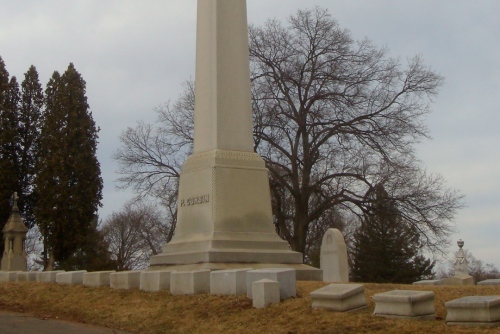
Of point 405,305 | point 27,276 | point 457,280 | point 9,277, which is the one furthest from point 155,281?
point 457,280

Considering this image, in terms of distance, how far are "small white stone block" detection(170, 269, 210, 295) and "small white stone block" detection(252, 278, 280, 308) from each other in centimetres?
166

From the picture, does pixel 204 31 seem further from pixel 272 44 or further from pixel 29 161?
pixel 29 161

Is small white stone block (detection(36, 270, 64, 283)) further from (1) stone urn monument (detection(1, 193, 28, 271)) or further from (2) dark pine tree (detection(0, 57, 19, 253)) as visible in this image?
(2) dark pine tree (detection(0, 57, 19, 253))

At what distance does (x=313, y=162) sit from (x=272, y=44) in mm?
5157

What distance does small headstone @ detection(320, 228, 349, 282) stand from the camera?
663 inches

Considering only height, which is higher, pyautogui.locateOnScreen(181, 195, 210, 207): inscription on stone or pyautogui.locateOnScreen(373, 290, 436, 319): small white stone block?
pyautogui.locateOnScreen(181, 195, 210, 207): inscription on stone

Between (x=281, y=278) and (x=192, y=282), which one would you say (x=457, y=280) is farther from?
(x=281, y=278)

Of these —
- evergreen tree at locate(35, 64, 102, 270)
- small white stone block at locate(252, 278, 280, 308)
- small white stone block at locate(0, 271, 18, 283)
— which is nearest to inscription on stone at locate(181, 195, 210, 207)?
small white stone block at locate(252, 278, 280, 308)

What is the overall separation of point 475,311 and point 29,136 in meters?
32.5

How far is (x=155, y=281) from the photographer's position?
37.9 ft

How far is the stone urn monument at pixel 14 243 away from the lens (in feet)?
98.4

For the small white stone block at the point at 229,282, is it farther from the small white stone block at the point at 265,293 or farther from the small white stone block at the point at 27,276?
the small white stone block at the point at 27,276

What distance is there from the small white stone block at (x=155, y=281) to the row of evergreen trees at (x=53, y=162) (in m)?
21.3

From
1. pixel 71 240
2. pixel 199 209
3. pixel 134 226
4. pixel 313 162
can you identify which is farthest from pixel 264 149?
pixel 134 226
